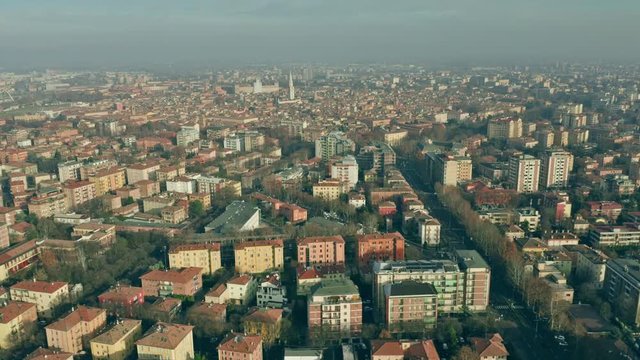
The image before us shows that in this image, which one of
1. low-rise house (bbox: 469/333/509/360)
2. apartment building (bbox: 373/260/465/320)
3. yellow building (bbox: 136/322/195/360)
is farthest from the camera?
apartment building (bbox: 373/260/465/320)

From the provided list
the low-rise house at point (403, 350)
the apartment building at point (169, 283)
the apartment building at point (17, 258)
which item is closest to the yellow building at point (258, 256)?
the apartment building at point (169, 283)

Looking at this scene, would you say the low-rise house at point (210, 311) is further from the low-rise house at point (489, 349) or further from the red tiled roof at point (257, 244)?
the low-rise house at point (489, 349)

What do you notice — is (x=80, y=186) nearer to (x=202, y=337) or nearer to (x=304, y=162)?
(x=304, y=162)

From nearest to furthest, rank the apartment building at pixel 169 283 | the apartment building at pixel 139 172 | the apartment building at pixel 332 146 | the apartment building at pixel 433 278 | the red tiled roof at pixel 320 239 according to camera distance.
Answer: the apartment building at pixel 433 278, the apartment building at pixel 169 283, the red tiled roof at pixel 320 239, the apartment building at pixel 139 172, the apartment building at pixel 332 146

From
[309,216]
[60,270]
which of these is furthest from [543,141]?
[60,270]

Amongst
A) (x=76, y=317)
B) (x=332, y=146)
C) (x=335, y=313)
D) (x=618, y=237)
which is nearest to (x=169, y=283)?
(x=76, y=317)

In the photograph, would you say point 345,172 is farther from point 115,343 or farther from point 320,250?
point 115,343

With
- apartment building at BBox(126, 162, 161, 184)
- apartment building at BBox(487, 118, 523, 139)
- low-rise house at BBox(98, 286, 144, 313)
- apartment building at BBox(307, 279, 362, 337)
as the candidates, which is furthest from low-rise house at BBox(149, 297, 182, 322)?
apartment building at BBox(487, 118, 523, 139)

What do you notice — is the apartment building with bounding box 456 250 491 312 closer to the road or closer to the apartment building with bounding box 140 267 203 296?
the road
